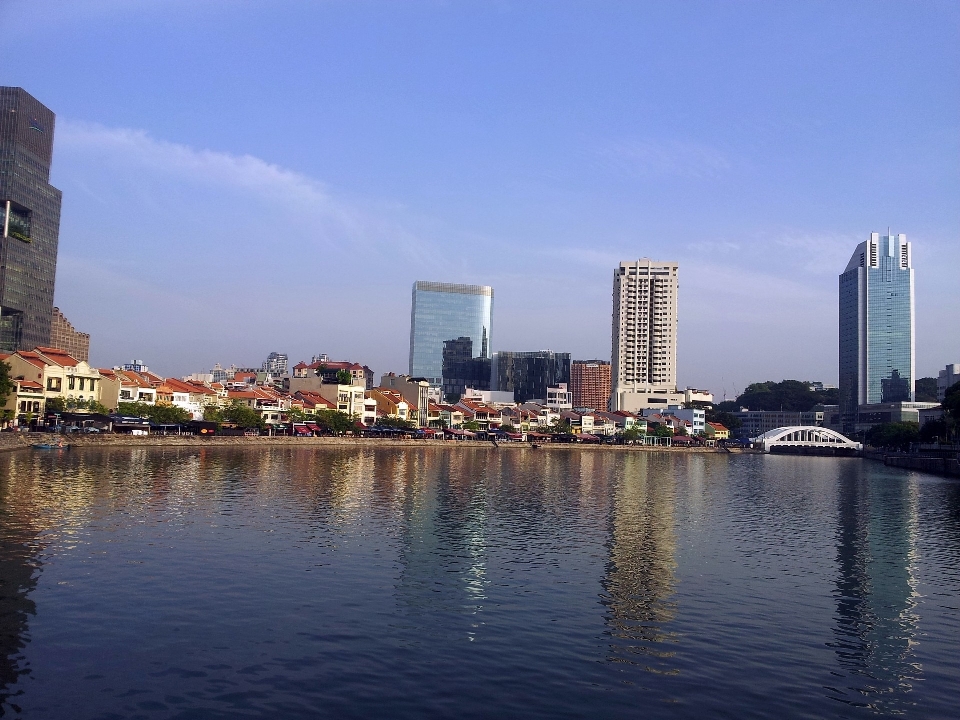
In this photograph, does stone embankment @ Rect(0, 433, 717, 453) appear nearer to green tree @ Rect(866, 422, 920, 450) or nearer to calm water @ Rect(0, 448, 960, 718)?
calm water @ Rect(0, 448, 960, 718)

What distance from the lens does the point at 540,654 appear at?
1833cm

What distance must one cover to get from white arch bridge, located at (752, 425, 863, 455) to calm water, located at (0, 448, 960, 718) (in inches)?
5147

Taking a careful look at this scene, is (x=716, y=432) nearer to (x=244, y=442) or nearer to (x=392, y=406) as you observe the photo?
(x=392, y=406)

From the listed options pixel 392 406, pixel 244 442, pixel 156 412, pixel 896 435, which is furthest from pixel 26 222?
pixel 896 435

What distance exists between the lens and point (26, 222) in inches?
6245

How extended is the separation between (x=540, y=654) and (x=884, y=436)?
16718 cm

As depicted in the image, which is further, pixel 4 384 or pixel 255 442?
pixel 255 442

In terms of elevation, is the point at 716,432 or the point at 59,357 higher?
the point at 59,357

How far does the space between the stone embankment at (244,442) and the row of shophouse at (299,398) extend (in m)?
8.50

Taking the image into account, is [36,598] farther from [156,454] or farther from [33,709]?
[156,454]

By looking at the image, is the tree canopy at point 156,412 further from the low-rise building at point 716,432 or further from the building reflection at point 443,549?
the low-rise building at point 716,432

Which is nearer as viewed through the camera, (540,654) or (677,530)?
(540,654)

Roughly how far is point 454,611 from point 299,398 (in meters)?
111

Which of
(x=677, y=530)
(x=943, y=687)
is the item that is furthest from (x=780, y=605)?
(x=677, y=530)
